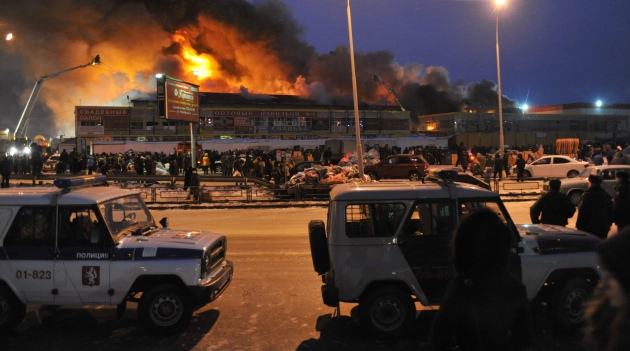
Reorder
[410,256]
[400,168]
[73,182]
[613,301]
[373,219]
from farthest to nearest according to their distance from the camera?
[400,168]
[73,182]
[373,219]
[410,256]
[613,301]

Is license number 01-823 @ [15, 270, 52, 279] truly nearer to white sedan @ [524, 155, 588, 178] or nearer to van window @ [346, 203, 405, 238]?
van window @ [346, 203, 405, 238]

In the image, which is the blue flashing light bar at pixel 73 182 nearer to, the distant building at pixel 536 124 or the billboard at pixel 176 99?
the billboard at pixel 176 99

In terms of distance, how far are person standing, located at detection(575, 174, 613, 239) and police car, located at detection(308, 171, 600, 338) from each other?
1923 millimetres

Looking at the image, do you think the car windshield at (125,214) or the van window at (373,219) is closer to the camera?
the van window at (373,219)

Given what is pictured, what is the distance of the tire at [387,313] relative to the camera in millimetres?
5863

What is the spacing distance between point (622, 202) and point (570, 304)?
2.88 m

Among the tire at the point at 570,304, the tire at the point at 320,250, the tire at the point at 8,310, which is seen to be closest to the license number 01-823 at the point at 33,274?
the tire at the point at 8,310

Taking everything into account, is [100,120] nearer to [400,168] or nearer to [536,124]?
[400,168]

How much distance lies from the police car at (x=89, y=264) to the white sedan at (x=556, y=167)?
2494cm

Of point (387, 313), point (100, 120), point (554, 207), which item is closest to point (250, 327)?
point (387, 313)

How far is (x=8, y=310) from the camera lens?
6.23 metres

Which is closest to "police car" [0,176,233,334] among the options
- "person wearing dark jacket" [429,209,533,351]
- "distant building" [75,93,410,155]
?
"person wearing dark jacket" [429,209,533,351]

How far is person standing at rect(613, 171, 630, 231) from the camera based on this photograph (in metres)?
7.92

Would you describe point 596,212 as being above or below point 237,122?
below
